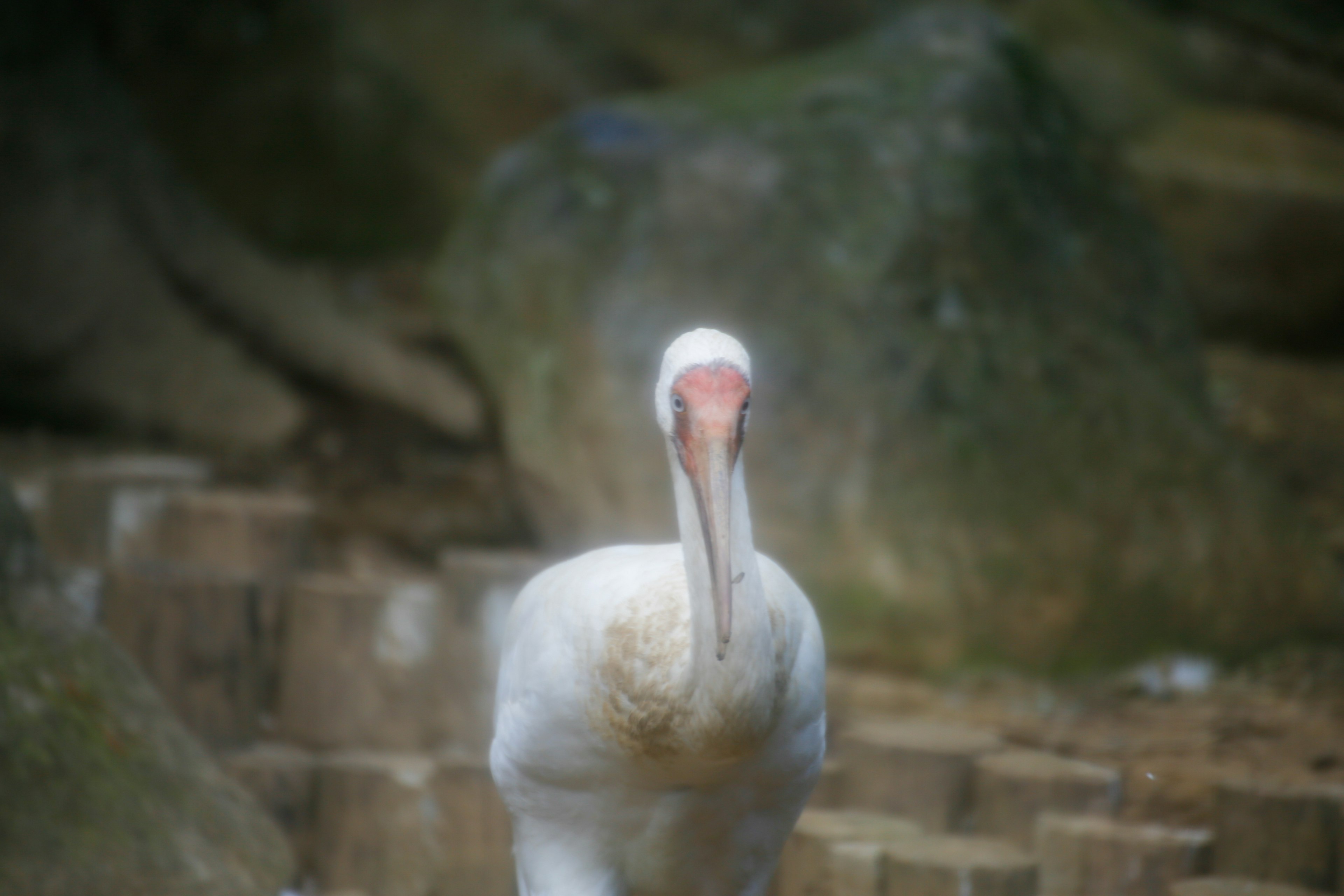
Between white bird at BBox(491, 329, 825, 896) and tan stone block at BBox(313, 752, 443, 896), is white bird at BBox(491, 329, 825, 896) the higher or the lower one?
the higher one

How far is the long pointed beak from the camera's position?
75.7 inches

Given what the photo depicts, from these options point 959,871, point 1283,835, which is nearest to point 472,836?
point 959,871

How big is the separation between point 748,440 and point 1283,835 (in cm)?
194

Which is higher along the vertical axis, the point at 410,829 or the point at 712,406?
the point at 712,406

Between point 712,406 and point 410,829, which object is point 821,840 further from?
point 712,406

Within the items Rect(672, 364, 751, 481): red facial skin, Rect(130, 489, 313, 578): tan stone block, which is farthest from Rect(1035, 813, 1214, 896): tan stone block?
Rect(130, 489, 313, 578): tan stone block

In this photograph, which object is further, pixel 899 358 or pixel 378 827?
pixel 899 358

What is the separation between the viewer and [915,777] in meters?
3.03

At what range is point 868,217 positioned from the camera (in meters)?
4.61

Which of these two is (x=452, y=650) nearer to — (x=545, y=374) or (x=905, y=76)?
(x=545, y=374)

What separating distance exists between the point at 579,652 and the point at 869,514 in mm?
2169

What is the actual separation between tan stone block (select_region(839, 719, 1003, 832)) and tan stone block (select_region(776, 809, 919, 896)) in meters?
0.16

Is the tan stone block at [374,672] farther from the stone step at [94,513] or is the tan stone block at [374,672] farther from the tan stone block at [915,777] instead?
the tan stone block at [915,777]

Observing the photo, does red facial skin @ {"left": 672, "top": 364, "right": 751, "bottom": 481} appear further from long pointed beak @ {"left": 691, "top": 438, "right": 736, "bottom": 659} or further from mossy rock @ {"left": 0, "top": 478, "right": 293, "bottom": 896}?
mossy rock @ {"left": 0, "top": 478, "right": 293, "bottom": 896}
